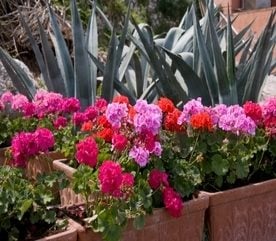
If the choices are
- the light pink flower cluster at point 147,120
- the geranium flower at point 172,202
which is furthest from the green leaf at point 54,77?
the geranium flower at point 172,202

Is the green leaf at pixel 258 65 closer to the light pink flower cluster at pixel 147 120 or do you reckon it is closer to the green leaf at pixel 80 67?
the green leaf at pixel 80 67

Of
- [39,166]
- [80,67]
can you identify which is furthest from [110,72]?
[39,166]

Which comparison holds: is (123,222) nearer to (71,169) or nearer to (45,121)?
(71,169)

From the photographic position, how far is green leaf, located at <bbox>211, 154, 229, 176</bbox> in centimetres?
192

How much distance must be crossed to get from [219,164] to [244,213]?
188 millimetres

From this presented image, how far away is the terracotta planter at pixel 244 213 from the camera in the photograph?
74.0 inches

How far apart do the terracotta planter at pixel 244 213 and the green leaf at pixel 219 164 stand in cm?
7

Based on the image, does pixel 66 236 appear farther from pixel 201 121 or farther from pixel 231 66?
pixel 231 66

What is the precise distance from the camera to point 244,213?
1943mm

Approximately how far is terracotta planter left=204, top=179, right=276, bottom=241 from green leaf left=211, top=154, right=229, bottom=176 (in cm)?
7

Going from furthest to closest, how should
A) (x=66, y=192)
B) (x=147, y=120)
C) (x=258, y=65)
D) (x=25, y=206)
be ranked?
1. (x=258, y=65)
2. (x=66, y=192)
3. (x=147, y=120)
4. (x=25, y=206)

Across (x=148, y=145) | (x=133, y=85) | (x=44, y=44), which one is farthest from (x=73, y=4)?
(x=148, y=145)

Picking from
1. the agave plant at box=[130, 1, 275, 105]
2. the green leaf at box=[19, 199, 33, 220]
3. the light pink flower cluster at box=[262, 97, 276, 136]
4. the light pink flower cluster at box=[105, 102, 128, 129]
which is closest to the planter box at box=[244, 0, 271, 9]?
the agave plant at box=[130, 1, 275, 105]

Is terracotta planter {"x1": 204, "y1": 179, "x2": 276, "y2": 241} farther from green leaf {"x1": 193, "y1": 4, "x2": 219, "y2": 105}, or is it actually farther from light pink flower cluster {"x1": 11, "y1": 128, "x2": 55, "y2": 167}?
green leaf {"x1": 193, "y1": 4, "x2": 219, "y2": 105}
